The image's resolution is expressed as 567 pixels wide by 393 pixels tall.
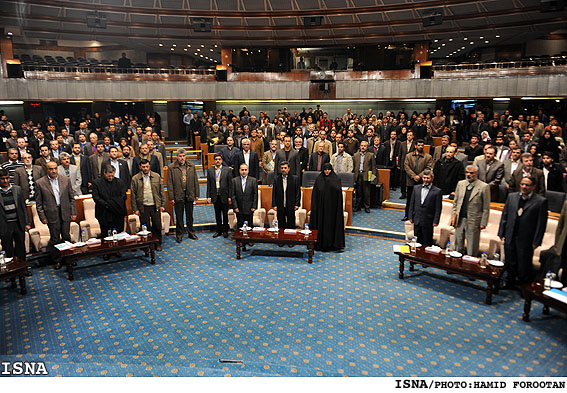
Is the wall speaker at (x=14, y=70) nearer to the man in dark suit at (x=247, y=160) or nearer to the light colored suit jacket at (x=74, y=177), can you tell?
the light colored suit jacket at (x=74, y=177)

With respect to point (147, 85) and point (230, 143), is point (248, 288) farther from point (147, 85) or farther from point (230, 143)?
point (147, 85)

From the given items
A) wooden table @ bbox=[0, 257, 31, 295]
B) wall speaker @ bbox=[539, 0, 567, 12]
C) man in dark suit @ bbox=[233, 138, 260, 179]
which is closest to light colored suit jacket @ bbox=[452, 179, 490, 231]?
man in dark suit @ bbox=[233, 138, 260, 179]

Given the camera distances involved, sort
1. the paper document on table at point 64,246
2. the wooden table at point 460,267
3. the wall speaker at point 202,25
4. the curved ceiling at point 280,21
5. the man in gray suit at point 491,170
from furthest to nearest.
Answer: the wall speaker at point 202,25 < the curved ceiling at point 280,21 < the man in gray suit at point 491,170 < the paper document on table at point 64,246 < the wooden table at point 460,267

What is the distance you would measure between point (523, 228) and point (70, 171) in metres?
6.81

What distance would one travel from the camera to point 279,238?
636 cm

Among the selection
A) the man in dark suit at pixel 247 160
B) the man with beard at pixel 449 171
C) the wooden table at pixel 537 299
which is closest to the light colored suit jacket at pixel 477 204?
the wooden table at pixel 537 299

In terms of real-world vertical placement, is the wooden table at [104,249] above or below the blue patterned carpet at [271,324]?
above

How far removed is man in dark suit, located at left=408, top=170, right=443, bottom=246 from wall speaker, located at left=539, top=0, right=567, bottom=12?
11.1 metres

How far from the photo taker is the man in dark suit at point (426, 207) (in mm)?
5820

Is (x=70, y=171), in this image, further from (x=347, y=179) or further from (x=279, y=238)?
(x=347, y=179)

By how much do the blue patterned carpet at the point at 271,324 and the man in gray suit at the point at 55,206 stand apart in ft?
1.56

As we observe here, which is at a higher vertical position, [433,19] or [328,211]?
[433,19]

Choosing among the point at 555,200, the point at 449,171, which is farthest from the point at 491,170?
the point at 555,200

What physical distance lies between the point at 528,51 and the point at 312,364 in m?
22.1
